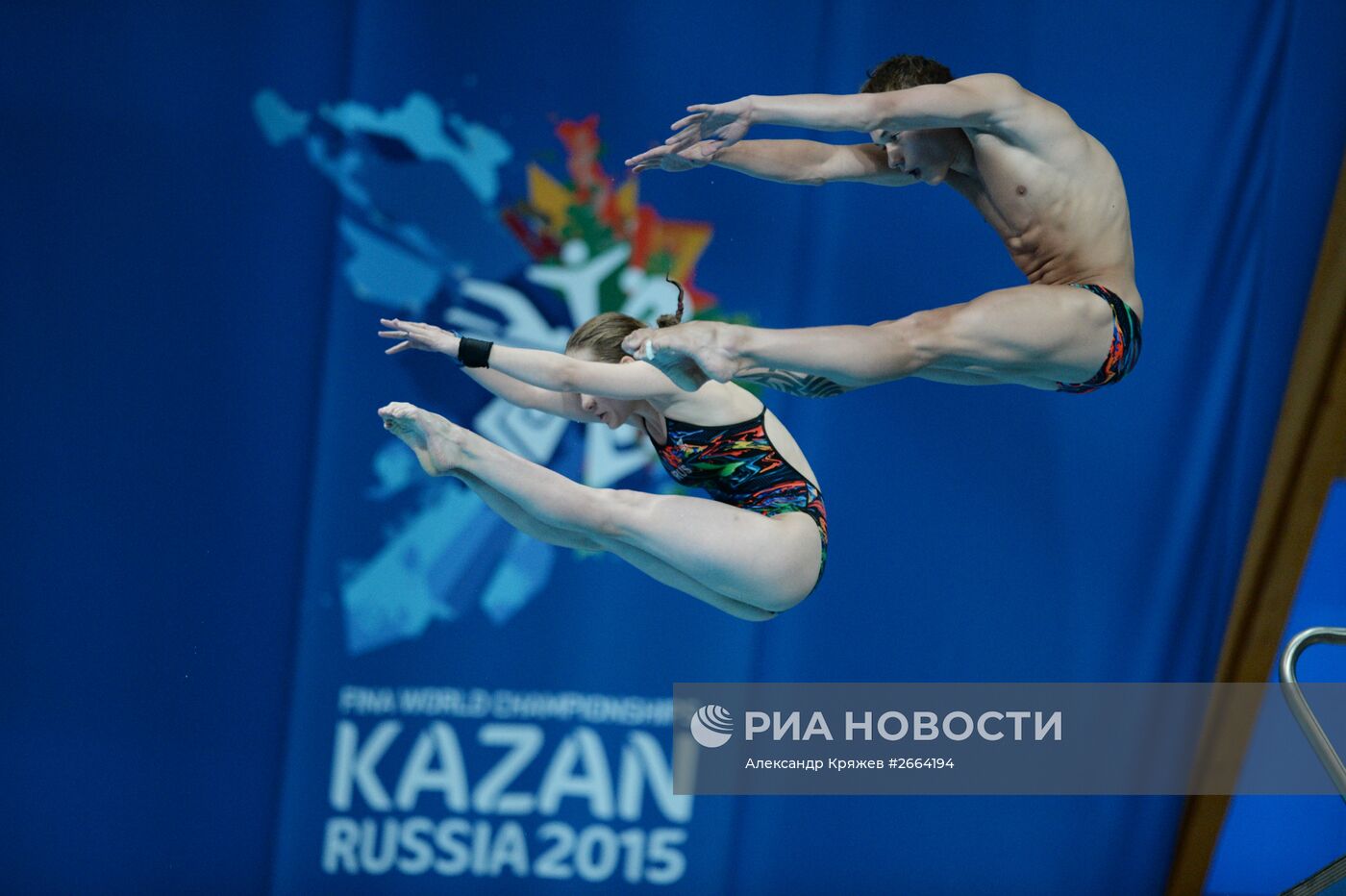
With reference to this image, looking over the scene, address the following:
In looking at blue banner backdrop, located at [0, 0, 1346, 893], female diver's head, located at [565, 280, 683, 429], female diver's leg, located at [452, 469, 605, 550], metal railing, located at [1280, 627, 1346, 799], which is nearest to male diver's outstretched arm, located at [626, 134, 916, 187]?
→ female diver's head, located at [565, 280, 683, 429]

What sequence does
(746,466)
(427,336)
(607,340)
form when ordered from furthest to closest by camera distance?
(746,466), (607,340), (427,336)

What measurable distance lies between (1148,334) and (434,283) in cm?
278

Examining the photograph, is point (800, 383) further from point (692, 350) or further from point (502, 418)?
point (502, 418)

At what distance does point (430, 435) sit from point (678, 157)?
90cm

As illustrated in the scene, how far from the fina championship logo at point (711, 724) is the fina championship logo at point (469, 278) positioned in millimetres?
793

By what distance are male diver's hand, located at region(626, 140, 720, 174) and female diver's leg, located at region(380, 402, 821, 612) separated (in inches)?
30.6

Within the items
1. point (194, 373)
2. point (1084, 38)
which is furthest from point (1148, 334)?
point (194, 373)

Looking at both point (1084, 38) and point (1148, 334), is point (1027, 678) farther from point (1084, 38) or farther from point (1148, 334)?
point (1084, 38)

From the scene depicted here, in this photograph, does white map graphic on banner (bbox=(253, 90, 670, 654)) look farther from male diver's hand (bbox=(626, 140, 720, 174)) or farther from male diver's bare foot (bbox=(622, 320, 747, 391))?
male diver's bare foot (bbox=(622, 320, 747, 391))

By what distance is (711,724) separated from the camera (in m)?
5.09

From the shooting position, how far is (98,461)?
481cm

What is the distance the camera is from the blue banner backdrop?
4758 millimetres

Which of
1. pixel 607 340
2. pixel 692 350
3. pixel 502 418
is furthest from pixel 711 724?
pixel 692 350

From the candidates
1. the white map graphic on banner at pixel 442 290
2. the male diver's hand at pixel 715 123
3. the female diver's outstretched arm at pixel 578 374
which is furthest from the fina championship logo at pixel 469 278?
the male diver's hand at pixel 715 123
